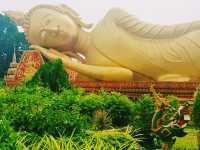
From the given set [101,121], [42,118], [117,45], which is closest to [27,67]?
[117,45]

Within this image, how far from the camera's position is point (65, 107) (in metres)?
5.68

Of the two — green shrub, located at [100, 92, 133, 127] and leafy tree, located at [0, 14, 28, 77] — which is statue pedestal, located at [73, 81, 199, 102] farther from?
leafy tree, located at [0, 14, 28, 77]

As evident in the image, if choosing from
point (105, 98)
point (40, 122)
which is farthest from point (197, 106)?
point (40, 122)

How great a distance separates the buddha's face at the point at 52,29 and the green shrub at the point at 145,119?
6.97m

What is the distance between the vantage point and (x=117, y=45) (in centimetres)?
1349

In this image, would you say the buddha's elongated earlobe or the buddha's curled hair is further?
the buddha's elongated earlobe

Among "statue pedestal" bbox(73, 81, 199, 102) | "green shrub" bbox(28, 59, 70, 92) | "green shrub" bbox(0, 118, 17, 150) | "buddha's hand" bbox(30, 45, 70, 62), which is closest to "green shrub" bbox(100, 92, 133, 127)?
"green shrub" bbox(28, 59, 70, 92)

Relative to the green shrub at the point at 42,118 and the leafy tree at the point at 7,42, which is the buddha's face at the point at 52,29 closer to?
the leafy tree at the point at 7,42

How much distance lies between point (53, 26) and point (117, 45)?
191 centimetres

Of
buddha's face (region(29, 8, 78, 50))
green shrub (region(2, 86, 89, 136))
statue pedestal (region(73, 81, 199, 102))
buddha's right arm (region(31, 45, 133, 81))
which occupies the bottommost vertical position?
green shrub (region(2, 86, 89, 136))

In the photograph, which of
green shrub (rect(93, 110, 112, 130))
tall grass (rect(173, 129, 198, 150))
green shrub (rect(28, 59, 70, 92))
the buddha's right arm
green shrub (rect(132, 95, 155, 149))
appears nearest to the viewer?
green shrub (rect(93, 110, 112, 130))

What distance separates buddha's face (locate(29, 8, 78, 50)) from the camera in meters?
13.6

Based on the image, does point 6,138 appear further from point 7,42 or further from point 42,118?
point 7,42

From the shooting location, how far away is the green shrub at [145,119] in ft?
21.5
